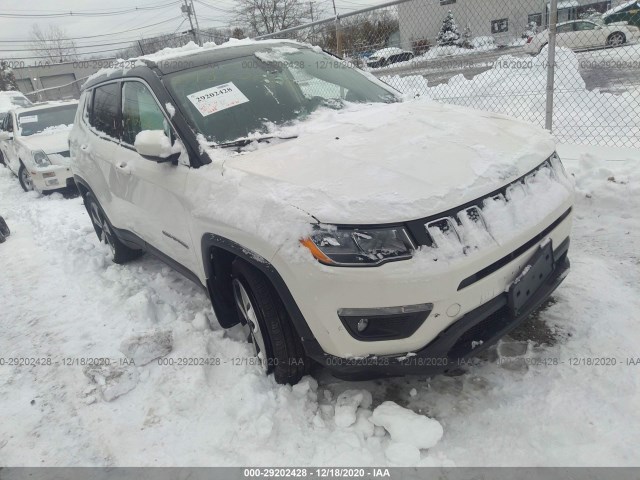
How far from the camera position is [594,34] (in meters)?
6.92

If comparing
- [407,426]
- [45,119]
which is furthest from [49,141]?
[407,426]

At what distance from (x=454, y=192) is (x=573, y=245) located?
2.31 meters

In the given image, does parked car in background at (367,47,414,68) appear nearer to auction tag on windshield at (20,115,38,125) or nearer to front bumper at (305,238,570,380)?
front bumper at (305,238,570,380)

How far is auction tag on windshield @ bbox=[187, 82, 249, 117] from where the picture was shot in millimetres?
2869

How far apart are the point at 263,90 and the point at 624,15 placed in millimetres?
6574

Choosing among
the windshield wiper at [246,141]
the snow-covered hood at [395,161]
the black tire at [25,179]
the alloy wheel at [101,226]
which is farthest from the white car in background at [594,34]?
the black tire at [25,179]

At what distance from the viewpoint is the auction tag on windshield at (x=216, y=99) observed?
2.87 meters

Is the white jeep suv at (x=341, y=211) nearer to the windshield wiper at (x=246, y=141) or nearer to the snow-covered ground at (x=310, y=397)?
the windshield wiper at (x=246, y=141)

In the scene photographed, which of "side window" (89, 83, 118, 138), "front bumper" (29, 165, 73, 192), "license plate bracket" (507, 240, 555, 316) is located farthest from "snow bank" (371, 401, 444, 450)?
"front bumper" (29, 165, 73, 192)

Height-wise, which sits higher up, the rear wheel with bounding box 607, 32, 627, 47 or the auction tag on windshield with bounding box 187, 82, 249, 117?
the auction tag on windshield with bounding box 187, 82, 249, 117

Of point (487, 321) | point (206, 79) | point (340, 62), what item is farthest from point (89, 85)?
point (487, 321)

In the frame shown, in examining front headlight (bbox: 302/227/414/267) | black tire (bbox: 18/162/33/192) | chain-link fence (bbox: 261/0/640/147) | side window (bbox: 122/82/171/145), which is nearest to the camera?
front headlight (bbox: 302/227/414/267)

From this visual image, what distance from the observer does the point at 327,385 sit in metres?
2.63

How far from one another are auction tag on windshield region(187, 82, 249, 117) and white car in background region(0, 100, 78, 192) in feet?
17.8
